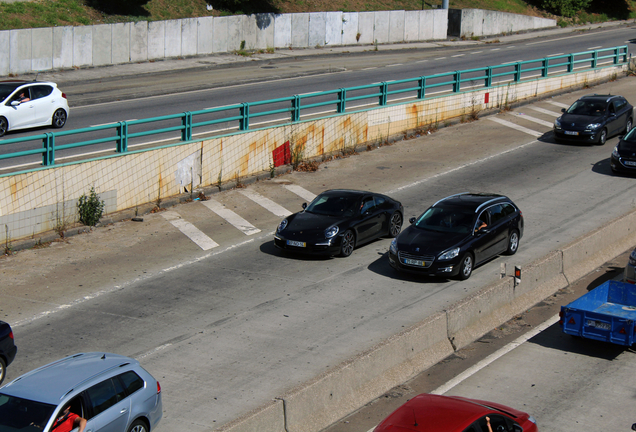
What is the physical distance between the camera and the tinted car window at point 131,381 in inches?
356

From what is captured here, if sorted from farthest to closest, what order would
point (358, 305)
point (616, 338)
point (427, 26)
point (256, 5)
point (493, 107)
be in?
1. point (427, 26)
2. point (256, 5)
3. point (493, 107)
4. point (358, 305)
5. point (616, 338)

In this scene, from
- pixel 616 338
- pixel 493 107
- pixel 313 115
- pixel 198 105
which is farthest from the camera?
pixel 493 107

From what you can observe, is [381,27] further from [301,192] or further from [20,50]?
[301,192]

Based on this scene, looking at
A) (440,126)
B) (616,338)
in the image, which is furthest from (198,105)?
(616,338)

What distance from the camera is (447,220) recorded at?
53.1 ft

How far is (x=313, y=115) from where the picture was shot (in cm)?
2619

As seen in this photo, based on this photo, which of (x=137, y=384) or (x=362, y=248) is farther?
(x=362, y=248)

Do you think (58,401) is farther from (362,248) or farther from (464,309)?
(362,248)

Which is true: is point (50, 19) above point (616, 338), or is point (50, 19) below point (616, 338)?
above

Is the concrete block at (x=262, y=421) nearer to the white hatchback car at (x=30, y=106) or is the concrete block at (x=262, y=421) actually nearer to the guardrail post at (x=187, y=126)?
the guardrail post at (x=187, y=126)

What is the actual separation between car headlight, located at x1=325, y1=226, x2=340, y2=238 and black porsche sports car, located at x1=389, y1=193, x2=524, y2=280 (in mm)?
1367

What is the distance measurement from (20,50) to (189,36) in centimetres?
1010

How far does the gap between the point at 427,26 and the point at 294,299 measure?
4399 cm

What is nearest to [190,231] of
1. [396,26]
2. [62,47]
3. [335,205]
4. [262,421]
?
[335,205]
